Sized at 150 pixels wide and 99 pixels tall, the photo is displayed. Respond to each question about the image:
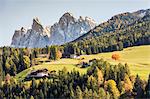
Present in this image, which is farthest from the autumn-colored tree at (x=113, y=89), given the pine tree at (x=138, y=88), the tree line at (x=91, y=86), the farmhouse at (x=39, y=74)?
the farmhouse at (x=39, y=74)

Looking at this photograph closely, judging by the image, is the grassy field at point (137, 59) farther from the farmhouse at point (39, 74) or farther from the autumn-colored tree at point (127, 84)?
the farmhouse at point (39, 74)

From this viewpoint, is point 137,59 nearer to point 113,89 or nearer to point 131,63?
point 131,63

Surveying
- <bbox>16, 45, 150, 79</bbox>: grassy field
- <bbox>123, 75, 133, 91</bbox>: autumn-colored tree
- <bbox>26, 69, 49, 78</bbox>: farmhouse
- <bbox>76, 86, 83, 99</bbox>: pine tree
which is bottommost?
<bbox>76, 86, 83, 99</bbox>: pine tree

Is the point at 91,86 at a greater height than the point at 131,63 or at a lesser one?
lesser

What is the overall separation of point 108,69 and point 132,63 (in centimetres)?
2511

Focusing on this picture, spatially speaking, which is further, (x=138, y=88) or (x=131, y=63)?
(x=131, y=63)

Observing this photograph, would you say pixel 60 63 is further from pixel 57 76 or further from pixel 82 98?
pixel 82 98

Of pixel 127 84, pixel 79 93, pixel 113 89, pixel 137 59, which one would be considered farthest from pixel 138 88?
pixel 137 59

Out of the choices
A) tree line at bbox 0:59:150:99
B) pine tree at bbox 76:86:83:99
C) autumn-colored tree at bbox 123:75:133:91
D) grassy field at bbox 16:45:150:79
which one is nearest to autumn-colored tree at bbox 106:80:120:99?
tree line at bbox 0:59:150:99

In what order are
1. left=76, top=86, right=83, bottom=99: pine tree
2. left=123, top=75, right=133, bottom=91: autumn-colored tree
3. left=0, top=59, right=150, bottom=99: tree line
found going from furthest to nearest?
left=123, top=75, right=133, bottom=91: autumn-colored tree, left=0, top=59, right=150, bottom=99: tree line, left=76, top=86, right=83, bottom=99: pine tree

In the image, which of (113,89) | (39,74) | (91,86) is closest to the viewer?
(113,89)

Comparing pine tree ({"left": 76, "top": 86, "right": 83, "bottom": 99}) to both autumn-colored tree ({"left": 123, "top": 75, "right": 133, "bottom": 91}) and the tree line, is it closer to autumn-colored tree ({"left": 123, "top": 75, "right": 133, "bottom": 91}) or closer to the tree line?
the tree line

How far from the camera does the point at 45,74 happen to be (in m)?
147

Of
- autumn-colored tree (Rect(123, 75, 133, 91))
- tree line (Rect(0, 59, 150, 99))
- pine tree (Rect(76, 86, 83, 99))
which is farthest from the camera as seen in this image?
autumn-colored tree (Rect(123, 75, 133, 91))
